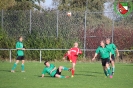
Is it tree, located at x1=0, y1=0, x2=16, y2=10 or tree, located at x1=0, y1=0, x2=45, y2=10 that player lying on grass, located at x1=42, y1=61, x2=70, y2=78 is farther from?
tree, located at x1=0, y1=0, x2=16, y2=10

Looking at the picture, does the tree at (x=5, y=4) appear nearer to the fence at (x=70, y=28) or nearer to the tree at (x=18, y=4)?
the tree at (x=18, y=4)

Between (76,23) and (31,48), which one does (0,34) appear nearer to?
(31,48)

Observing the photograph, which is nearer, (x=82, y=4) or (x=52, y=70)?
(x=52, y=70)

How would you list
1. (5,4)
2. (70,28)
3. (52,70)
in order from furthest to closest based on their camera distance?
1. (5,4)
2. (70,28)
3. (52,70)

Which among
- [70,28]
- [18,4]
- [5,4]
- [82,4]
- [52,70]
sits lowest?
[52,70]

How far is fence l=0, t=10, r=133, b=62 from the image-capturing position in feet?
125

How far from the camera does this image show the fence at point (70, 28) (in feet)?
125

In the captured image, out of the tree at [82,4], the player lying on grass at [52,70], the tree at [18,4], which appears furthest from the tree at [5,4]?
the player lying on grass at [52,70]

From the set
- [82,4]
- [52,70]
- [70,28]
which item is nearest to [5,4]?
[70,28]

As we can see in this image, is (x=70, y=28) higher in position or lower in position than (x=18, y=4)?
lower

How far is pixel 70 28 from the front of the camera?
127 ft

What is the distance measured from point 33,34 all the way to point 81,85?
67.8 ft

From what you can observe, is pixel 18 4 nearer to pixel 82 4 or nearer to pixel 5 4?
Result: pixel 5 4

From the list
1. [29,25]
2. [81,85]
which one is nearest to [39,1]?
[29,25]
